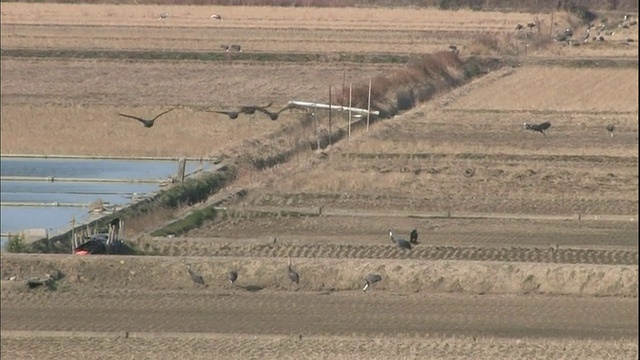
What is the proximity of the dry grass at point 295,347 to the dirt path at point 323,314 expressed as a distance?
31 centimetres

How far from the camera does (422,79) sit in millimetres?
31734

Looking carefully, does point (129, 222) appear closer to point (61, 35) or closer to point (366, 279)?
point (366, 279)

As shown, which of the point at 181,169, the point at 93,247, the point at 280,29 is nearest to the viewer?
the point at 93,247

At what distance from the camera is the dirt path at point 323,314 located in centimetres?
1124

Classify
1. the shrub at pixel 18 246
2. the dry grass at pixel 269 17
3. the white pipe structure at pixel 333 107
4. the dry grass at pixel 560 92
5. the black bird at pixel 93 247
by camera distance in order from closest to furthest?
the black bird at pixel 93 247
the shrub at pixel 18 246
the white pipe structure at pixel 333 107
the dry grass at pixel 560 92
the dry grass at pixel 269 17

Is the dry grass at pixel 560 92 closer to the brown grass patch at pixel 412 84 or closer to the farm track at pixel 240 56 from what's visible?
the brown grass patch at pixel 412 84

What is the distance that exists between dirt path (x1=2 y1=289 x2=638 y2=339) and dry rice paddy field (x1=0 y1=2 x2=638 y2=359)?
0.11ft

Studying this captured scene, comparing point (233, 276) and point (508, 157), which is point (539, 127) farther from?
point (233, 276)

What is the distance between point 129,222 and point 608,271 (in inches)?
216

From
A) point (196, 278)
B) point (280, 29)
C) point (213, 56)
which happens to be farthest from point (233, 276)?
point (280, 29)

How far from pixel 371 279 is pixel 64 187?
7932 mm

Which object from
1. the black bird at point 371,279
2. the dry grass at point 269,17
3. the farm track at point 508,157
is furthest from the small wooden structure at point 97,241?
the dry grass at point 269,17

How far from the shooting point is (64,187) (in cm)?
1955

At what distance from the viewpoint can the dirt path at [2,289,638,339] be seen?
11242mm
